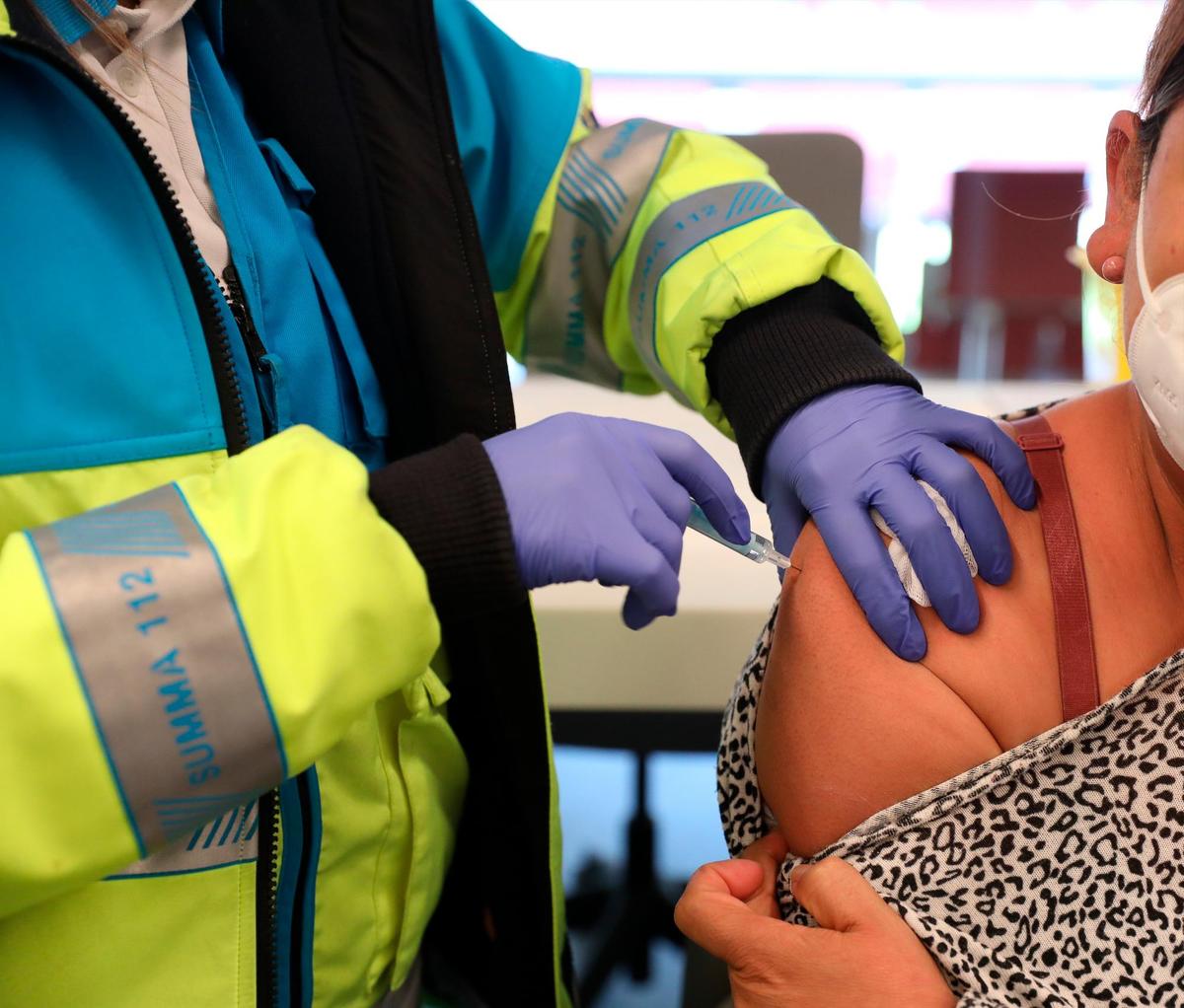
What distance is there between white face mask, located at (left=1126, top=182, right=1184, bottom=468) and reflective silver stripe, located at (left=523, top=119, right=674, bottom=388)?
515 millimetres

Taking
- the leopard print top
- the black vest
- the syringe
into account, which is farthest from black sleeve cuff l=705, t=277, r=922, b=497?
the leopard print top

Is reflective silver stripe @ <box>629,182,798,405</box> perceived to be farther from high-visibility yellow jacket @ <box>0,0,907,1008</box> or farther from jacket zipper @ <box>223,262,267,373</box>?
jacket zipper @ <box>223,262,267,373</box>

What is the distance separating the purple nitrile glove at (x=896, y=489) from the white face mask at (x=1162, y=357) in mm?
118

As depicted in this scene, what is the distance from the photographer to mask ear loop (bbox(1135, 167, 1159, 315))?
32.4 inches

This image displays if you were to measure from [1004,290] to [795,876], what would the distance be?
13.3ft

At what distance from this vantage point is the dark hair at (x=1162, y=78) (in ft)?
2.79

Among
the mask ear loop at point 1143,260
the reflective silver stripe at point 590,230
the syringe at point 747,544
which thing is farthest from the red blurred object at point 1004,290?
the syringe at point 747,544

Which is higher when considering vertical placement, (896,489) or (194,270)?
(194,270)

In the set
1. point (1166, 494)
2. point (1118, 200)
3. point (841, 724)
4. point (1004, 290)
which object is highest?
point (1118, 200)

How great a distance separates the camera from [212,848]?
0.75 m

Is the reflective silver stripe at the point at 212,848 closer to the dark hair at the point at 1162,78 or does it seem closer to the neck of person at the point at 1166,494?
the neck of person at the point at 1166,494

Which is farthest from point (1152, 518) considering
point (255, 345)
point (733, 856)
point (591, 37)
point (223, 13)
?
point (591, 37)

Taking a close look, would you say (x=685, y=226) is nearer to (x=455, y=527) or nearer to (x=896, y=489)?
(x=896, y=489)

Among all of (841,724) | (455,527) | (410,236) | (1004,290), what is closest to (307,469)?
(455,527)
